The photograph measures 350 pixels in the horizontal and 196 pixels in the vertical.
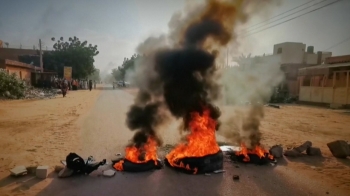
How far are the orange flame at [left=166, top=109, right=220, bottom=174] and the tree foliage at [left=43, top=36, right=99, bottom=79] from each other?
44.9 metres

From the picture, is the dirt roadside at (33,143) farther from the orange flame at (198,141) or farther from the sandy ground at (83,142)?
the orange flame at (198,141)

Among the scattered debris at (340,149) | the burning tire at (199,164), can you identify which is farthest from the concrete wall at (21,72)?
the scattered debris at (340,149)

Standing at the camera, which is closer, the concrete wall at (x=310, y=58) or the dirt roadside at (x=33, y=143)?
the dirt roadside at (x=33, y=143)

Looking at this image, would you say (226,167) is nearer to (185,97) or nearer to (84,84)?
(185,97)

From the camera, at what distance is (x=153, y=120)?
7266 millimetres

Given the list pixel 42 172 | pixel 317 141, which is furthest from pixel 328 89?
pixel 42 172

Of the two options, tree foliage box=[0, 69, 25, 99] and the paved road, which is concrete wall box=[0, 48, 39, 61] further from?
the paved road

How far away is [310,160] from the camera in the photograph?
23.7ft

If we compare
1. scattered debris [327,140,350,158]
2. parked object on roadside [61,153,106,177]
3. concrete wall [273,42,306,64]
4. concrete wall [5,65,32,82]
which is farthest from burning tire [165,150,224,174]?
concrete wall [273,42,306,64]

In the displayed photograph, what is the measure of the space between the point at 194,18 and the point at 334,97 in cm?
2161

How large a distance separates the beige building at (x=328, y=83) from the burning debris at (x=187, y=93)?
19.3 metres

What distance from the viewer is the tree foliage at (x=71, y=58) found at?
45.8 meters

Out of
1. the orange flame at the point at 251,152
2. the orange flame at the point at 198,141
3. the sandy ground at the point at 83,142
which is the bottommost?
the sandy ground at the point at 83,142

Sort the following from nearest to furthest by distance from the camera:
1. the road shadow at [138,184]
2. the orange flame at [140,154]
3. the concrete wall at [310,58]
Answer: the road shadow at [138,184], the orange flame at [140,154], the concrete wall at [310,58]
